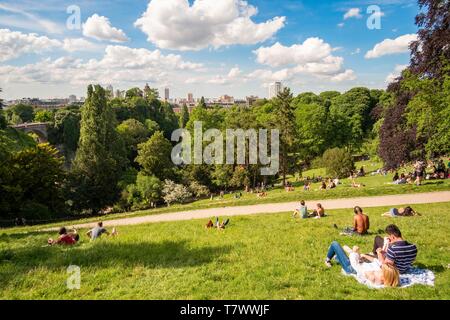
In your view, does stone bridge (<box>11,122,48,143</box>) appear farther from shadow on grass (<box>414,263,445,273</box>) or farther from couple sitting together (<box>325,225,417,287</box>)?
shadow on grass (<box>414,263,445,273</box>)

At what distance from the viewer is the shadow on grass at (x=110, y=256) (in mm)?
9438

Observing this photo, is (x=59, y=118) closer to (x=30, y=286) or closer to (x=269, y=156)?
(x=269, y=156)

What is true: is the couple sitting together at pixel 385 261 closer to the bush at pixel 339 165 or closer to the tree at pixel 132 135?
the bush at pixel 339 165

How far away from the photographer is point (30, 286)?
8070mm

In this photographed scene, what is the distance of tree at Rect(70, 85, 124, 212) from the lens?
40.7 meters

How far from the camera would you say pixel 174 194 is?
4034cm

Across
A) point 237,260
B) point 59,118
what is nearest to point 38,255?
point 237,260

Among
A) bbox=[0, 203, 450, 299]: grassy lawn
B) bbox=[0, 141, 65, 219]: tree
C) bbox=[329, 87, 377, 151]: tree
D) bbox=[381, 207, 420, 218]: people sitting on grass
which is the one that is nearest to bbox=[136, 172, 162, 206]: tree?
bbox=[0, 141, 65, 219]: tree

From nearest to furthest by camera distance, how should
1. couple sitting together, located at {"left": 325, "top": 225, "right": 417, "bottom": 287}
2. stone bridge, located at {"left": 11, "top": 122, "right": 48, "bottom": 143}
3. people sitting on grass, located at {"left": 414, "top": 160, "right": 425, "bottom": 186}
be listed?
couple sitting together, located at {"left": 325, "top": 225, "right": 417, "bottom": 287} < people sitting on grass, located at {"left": 414, "top": 160, "right": 425, "bottom": 186} < stone bridge, located at {"left": 11, "top": 122, "right": 48, "bottom": 143}

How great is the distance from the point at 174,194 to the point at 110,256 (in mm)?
30065

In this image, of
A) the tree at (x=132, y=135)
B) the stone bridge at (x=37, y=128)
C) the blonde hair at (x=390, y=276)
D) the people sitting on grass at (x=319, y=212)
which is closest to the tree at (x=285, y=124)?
the people sitting on grass at (x=319, y=212)

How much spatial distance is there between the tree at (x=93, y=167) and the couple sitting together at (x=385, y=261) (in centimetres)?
3712
